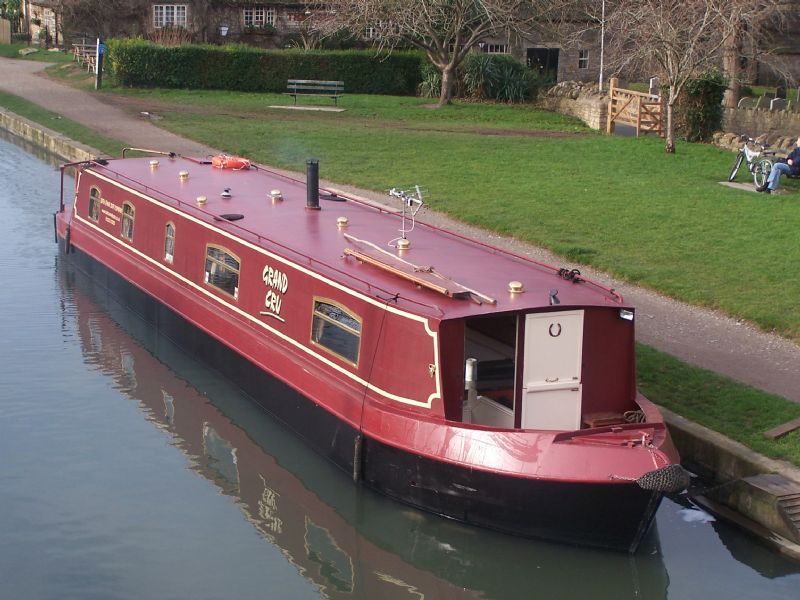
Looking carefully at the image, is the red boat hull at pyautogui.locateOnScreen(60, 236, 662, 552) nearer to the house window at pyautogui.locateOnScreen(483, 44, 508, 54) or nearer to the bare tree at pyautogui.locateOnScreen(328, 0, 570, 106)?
the bare tree at pyautogui.locateOnScreen(328, 0, 570, 106)

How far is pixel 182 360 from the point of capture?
14.0 m

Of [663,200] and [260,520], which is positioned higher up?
[663,200]

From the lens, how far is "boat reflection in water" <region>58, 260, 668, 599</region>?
929 cm

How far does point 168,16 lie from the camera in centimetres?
4331

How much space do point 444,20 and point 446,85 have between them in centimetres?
197

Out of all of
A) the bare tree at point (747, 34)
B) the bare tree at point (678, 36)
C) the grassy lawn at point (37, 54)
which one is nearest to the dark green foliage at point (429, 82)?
the bare tree at point (747, 34)

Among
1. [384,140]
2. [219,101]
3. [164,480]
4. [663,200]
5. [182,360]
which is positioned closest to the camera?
[164,480]

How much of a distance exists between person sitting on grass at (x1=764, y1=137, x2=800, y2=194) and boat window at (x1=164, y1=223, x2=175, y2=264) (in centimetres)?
1167

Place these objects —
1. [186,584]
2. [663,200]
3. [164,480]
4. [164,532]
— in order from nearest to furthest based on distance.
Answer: [186,584], [164,532], [164,480], [663,200]

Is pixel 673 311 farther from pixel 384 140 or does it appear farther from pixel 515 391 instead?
pixel 384 140

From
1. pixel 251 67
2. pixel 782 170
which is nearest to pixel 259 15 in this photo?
pixel 251 67

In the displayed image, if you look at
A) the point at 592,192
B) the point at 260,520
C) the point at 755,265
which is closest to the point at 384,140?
the point at 592,192

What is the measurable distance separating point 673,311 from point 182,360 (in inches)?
232

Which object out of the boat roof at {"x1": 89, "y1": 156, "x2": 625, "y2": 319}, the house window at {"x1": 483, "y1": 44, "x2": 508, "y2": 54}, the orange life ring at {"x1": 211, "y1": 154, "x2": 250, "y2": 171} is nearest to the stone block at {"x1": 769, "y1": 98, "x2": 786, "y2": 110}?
the house window at {"x1": 483, "y1": 44, "x2": 508, "y2": 54}
